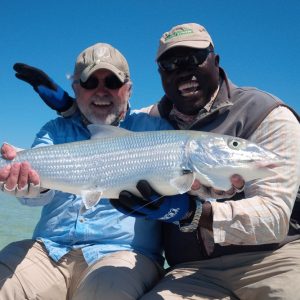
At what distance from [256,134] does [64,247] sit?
262cm

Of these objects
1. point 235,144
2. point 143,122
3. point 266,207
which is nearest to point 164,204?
point 235,144

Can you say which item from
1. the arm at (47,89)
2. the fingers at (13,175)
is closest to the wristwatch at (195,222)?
the fingers at (13,175)

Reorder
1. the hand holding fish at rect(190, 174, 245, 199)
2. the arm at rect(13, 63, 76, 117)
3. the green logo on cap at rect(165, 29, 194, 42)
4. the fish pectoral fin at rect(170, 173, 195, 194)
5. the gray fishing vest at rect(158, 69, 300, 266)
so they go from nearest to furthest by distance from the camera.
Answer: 1. the fish pectoral fin at rect(170, 173, 195, 194)
2. the hand holding fish at rect(190, 174, 245, 199)
3. the gray fishing vest at rect(158, 69, 300, 266)
4. the green logo on cap at rect(165, 29, 194, 42)
5. the arm at rect(13, 63, 76, 117)

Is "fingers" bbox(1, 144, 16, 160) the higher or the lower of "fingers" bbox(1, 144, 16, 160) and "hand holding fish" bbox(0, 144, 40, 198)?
the higher

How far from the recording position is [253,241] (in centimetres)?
410

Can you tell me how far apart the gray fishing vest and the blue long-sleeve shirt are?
11.3 inches

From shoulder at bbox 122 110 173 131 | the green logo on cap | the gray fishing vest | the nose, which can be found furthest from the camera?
the nose

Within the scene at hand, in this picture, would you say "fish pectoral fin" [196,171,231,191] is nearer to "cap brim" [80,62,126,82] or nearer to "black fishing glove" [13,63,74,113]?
"cap brim" [80,62,126,82]

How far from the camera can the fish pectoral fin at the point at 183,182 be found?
3771 mm

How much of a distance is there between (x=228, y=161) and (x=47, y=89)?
3.05m

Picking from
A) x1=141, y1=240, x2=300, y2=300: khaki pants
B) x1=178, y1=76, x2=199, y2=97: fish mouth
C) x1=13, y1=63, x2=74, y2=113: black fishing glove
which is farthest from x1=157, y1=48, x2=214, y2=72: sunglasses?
x1=141, y1=240, x2=300, y2=300: khaki pants

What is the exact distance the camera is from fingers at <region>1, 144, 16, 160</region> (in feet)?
14.4

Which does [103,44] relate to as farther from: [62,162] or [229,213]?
[229,213]

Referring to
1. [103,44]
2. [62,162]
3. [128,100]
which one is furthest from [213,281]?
[103,44]
